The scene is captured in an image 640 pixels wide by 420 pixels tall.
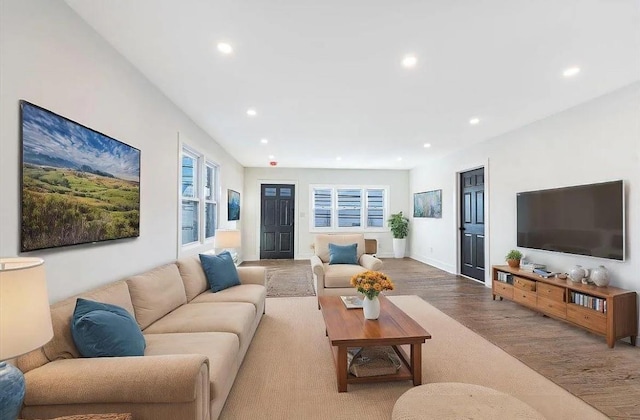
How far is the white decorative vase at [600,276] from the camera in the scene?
9.78ft

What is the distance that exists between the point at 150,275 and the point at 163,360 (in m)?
1.25

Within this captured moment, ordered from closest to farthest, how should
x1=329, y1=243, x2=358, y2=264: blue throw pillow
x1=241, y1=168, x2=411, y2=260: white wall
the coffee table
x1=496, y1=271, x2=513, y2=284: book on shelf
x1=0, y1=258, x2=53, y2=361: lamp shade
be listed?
x1=0, y1=258, x2=53, y2=361: lamp shade → the coffee table → x1=496, y1=271, x2=513, y2=284: book on shelf → x1=329, y1=243, x2=358, y2=264: blue throw pillow → x1=241, y1=168, x2=411, y2=260: white wall

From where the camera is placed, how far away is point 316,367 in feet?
8.04

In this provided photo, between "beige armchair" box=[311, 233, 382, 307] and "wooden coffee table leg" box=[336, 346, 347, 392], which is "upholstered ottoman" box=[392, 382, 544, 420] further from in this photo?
"beige armchair" box=[311, 233, 382, 307]

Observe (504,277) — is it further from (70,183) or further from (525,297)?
(70,183)

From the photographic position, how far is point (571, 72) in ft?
8.80

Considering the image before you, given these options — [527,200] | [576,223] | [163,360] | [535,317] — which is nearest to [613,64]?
[576,223]

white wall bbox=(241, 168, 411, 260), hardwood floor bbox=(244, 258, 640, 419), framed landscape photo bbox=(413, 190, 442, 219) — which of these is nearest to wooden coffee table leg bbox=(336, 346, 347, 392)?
hardwood floor bbox=(244, 258, 640, 419)

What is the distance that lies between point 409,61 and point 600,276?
285 centimetres

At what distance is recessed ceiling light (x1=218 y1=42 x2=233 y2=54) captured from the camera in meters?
2.24

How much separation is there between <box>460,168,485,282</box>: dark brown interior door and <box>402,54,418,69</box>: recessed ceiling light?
11.5 feet

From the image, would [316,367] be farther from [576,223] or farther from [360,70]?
[576,223]

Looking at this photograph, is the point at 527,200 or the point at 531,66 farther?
the point at 527,200

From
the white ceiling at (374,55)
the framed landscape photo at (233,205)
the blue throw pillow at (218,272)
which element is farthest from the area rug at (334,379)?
the framed landscape photo at (233,205)
